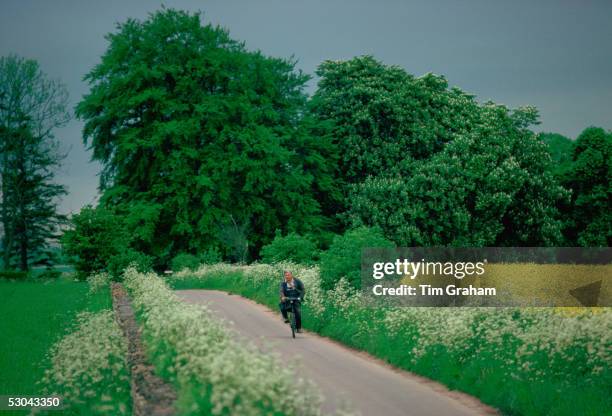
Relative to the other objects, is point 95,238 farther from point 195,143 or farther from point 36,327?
point 36,327

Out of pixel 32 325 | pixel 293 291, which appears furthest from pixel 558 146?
pixel 32 325

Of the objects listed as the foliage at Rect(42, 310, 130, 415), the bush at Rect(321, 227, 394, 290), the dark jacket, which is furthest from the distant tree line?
the foliage at Rect(42, 310, 130, 415)

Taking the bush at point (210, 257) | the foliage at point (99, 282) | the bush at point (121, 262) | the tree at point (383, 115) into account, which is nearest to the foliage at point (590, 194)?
the tree at point (383, 115)

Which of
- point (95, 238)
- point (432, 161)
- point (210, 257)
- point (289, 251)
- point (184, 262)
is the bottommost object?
point (184, 262)

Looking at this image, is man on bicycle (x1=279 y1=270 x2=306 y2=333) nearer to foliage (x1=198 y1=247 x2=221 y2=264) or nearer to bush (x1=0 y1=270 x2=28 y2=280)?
foliage (x1=198 y1=247 x2=221 y2=264)

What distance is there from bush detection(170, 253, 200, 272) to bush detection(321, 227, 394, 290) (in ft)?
78.0

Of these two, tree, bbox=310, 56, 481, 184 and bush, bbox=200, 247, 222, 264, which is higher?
tree, bbox=310, 56, 481, 184

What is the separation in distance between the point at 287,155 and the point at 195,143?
632 cm

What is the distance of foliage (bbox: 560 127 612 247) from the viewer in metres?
57.4

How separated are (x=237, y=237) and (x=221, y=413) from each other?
4071 centimetres

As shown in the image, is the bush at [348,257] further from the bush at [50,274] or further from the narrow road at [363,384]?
the bush at [50,274]

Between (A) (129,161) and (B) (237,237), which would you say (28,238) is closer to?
(A) (129,161)

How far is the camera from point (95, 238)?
134 ft

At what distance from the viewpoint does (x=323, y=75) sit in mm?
56562
